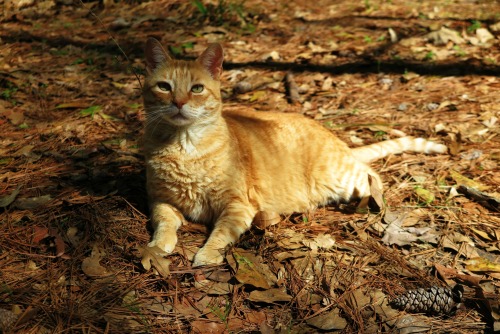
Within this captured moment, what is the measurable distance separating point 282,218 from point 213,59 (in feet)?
5.02

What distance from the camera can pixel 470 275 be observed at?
2.98 metres

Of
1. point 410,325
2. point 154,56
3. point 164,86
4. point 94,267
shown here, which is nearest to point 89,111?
point 154,56

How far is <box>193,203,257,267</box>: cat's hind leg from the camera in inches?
119

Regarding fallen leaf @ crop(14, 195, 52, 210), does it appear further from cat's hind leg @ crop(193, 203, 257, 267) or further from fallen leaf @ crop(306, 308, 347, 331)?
fallen leaf @ crop(306, 308, 347, 331)

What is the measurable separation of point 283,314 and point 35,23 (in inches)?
282

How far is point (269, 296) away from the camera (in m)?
2.72

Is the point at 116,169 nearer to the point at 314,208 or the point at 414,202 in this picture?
the point at 314,208

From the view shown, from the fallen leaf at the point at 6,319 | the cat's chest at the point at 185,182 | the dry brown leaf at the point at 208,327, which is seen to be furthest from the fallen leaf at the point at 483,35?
the fallen leaf at the point at 6,319

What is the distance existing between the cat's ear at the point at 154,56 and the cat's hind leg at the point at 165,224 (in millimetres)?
1176

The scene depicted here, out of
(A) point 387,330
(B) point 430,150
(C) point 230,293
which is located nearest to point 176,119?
(C) point 230,293

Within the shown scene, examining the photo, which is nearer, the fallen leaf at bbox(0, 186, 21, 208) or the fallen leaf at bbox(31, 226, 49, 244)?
the fallen leaf at bbox(31, 226, 49, 244)

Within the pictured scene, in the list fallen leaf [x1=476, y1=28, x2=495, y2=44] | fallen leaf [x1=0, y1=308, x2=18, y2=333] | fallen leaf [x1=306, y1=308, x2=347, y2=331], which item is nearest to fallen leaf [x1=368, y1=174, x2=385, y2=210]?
fallen leaf [x1=306, y1=308, x2=347, y2=331]

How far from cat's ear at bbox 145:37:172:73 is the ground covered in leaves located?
422mm

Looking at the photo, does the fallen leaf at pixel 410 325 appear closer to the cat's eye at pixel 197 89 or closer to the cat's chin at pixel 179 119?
the cat's chin at pixel 179 119
